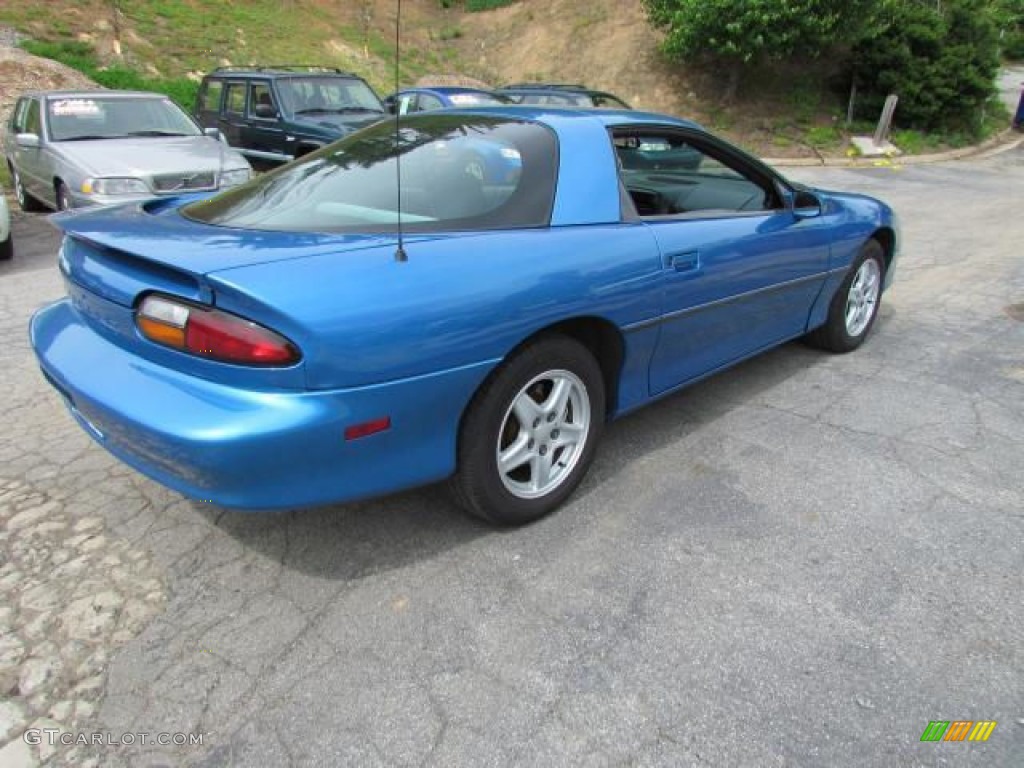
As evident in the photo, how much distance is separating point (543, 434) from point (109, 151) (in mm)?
6564

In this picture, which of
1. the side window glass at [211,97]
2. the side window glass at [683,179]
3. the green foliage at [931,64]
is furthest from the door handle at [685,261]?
the green foliage at [931,64]

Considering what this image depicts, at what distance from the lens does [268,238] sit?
2281 mm

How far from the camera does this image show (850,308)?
4.44 meters

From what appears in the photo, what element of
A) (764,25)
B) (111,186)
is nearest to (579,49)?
(764,25)

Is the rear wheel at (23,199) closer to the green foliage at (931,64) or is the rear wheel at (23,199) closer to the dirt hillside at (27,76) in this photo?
the dirt hillside at (27,76)

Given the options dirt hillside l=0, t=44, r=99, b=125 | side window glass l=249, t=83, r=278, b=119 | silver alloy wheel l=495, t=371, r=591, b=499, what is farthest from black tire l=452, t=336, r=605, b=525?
dirt hillside l=0, t=44, r=99, b=125

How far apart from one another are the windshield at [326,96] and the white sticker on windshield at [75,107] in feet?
8.68

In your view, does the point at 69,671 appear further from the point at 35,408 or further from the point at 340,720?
the point at 35,408

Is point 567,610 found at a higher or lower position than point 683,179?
lower

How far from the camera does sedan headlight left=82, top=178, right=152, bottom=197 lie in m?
6.64

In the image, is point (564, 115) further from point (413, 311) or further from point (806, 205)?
point (806, 205)

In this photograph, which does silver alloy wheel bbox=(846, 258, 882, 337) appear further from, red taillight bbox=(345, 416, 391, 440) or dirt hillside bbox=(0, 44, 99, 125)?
dirt hillside bbox=(0, 44, 99, 125)

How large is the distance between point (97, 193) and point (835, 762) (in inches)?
282

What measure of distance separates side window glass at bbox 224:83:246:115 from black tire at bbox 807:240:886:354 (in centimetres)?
908
